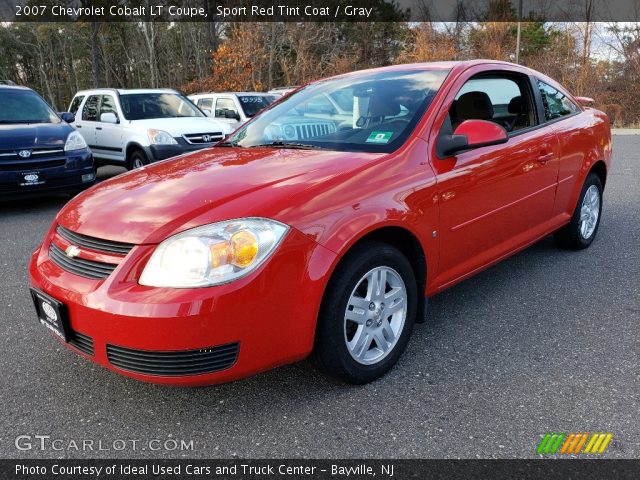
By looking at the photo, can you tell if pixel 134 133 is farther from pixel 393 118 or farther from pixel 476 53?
pixel 476 53

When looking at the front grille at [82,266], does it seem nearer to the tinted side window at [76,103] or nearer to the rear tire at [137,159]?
the rear tire at [137,159]

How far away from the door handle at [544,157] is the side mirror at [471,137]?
82 cm

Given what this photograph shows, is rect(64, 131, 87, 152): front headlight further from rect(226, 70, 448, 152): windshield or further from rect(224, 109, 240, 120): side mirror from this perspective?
rect(226, 70, 448, 152): windshield

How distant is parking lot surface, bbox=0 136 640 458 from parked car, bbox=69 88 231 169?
5.12 metres

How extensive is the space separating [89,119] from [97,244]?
27.3 feet

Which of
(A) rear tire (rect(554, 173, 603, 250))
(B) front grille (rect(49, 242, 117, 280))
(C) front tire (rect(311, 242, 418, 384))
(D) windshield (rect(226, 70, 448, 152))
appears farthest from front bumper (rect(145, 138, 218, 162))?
(C) front tire (rect(311, 242, 418, 384))

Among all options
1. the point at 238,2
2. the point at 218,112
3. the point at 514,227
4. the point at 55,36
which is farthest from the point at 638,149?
the point at 55,36

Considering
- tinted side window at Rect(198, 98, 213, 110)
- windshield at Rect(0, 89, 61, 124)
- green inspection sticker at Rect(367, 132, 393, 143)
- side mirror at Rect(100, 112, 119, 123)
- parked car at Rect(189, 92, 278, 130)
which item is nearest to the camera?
green inspection sticker at Rect(367, 132, 393, 143)

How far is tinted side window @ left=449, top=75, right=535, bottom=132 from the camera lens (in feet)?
11.2

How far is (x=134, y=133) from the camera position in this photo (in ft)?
27.7

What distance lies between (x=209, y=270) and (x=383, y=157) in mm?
1103

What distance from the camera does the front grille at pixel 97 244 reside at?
7.27ft

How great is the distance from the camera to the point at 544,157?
366 cm

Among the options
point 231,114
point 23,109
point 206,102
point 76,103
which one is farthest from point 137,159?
point 206,102
